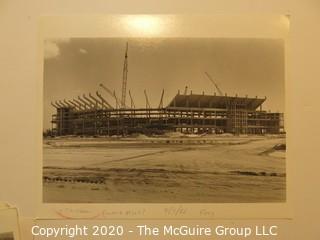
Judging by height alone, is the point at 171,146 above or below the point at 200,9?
below

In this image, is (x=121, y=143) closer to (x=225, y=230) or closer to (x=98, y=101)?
(x=98, y=101)

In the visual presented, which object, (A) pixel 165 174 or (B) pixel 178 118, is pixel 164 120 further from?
(A) pixel 165 174
